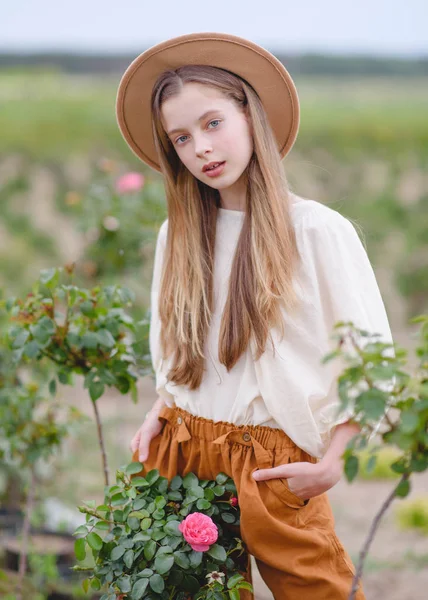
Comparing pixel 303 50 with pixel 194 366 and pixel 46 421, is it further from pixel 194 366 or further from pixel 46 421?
pixel 194 366

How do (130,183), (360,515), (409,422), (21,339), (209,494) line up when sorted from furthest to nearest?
(360,515)
(130,183)
(21,339)
(209,494)
(409,422)

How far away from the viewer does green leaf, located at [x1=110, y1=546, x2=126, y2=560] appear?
1434mm

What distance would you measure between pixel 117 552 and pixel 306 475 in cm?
40

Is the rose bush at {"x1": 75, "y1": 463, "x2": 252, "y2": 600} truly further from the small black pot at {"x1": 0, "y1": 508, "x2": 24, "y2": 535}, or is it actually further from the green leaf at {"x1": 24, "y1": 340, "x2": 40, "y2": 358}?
the small black pot at {"x1": 0, "y1": 508, "x2": 24, "y2": 535}

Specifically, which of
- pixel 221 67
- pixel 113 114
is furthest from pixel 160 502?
pixel 113 114

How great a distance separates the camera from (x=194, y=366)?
5.15 feet

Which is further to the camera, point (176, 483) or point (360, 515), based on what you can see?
point (360, 515)

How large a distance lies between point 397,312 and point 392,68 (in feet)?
8.10

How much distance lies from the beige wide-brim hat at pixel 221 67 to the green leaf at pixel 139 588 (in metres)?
0.98

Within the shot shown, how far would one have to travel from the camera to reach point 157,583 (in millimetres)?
1379

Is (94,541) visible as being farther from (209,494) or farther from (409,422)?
(409,422)

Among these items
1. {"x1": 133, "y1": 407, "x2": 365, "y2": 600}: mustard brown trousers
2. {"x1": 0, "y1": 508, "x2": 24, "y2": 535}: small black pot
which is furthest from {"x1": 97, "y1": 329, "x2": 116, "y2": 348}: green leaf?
{"x1": 0, "y1": 508, "x2": 24, "y2": 535}: small black pot

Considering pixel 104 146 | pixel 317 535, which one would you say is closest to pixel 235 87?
pixel 317 535

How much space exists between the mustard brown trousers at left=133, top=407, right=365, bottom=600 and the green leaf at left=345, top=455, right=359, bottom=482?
368mm
